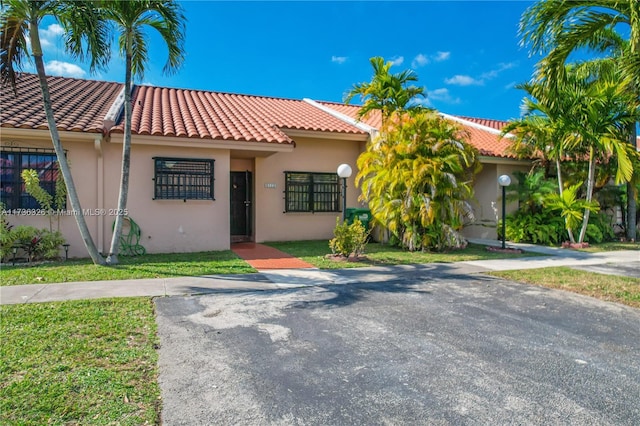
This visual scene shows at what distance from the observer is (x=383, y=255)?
34.6ft

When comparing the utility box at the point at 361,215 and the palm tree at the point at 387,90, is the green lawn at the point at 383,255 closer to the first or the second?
the utility box at the point at 361,215

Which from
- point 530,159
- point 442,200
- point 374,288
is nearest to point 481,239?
point 530,159

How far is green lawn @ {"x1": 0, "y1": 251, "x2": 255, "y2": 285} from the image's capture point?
7.27m

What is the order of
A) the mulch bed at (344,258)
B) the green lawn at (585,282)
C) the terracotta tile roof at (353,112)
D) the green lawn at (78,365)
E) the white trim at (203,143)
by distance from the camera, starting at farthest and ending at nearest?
the terracotta tile roof at (353,112) → the white trim at (203,143) → the mulch bed at (344,258) → the green lawn at (585,282) → the green lawn at (78,365)

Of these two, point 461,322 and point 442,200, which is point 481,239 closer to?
point 442,200

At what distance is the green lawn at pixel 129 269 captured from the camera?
23.9 ft

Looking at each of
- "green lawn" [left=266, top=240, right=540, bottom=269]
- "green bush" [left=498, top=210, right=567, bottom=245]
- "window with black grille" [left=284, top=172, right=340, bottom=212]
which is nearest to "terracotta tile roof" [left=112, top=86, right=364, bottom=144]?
"window with black grille" [left=284, top=172, right=340, bottom=212]

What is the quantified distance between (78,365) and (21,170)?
8.04 m

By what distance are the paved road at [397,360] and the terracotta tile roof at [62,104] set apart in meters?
6.28

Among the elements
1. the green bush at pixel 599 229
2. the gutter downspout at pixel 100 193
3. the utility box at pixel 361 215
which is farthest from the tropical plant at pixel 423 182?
the gutter downspout at pixel 100 193

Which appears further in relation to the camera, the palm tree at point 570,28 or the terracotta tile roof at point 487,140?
the terracotta tile roof at point 487,140

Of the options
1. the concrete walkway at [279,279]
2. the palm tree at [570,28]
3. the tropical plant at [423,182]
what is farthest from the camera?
the tropical plant at [423,182]

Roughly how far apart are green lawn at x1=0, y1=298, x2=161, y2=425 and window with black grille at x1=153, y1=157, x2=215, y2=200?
5.44 meters

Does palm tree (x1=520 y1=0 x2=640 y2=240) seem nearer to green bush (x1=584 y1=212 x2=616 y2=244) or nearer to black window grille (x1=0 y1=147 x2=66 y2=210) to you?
green bush (x1=584 y1=212 x2=616 y2=244)
